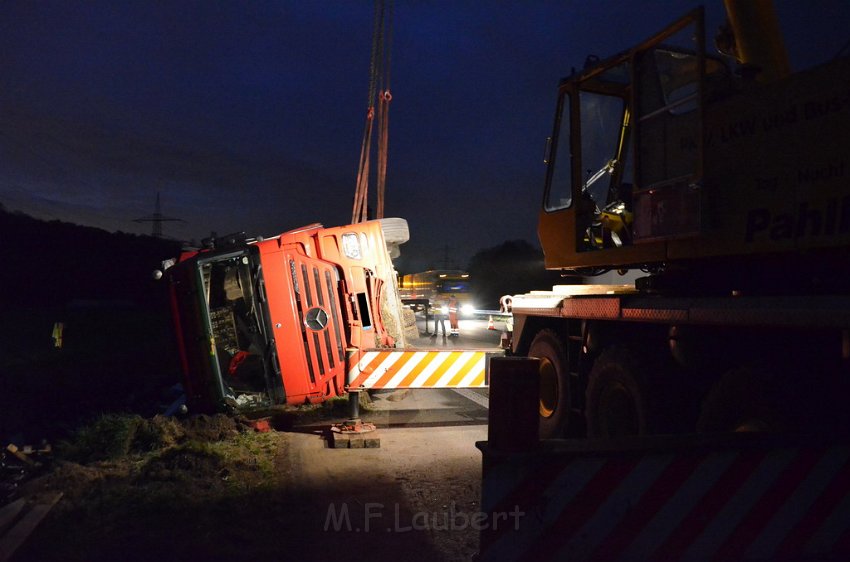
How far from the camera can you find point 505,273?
78.6m

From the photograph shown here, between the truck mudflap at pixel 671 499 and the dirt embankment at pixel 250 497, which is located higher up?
the truck mudflap at pixel 671 499

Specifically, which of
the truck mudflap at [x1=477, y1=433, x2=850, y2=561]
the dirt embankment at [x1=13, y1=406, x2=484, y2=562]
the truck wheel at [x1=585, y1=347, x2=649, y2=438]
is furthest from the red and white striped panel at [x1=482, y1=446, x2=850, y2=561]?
the truck wheel at [x1=585, y1=347, x2=649, y2=438]

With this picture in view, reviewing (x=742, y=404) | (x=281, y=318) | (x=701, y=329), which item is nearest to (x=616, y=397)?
(x=701, y=329)

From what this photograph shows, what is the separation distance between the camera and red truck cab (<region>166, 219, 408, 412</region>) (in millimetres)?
7391

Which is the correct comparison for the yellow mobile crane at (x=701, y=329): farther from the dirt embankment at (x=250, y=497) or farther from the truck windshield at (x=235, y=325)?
the truck windshield at (x=235, y=325)

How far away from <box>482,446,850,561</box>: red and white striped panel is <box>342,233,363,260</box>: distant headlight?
246 inches

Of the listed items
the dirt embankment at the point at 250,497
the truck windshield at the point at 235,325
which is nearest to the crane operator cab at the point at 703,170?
the dirt embankment at the point at 250,497

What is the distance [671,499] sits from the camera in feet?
9.43

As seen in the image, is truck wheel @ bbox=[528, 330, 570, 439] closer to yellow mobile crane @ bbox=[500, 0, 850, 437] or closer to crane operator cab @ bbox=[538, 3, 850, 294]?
yellow mobile crane @ bbox=[500, 0, 850, 437]

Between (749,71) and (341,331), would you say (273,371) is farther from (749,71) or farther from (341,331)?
(749,71)

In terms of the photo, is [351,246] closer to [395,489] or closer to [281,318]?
[281,318]

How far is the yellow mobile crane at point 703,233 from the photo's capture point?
3.29 meters

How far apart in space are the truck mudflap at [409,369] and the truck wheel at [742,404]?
343cm

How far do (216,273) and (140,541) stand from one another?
216 inches
